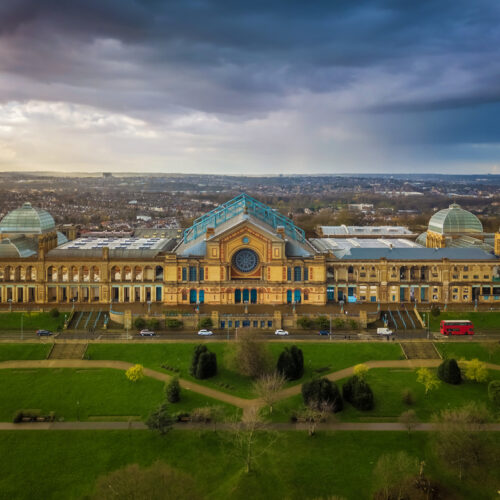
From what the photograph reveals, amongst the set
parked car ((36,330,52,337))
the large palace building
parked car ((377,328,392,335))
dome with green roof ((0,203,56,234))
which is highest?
dome with green roof ((0,203,56,234))

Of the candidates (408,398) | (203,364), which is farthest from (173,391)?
(408,398)

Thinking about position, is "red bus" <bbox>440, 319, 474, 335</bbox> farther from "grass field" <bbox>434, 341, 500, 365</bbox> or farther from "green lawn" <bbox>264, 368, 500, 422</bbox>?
"green lawn" <bbox>264, 368, 500, 422</bbox>

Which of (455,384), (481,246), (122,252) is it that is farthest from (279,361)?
(481,246)

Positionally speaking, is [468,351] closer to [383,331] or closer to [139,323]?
[383,331]

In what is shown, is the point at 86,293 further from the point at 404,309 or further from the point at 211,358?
the point at 404,309

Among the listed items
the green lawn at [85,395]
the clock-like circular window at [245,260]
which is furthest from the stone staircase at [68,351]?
the clock-like circular window at [245,260]

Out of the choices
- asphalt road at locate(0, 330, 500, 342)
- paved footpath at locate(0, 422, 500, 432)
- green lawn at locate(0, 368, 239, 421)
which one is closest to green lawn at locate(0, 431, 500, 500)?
paved footpath at locate(0, 422, 500, 432)
